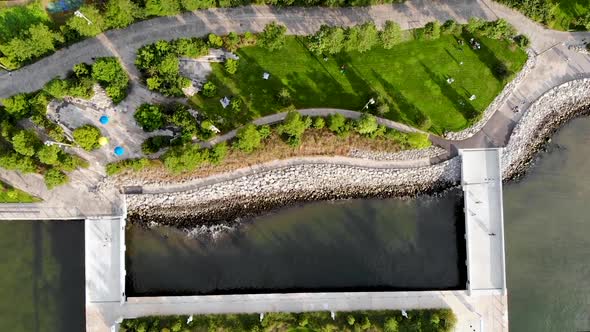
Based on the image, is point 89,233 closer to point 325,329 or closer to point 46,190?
point 46,190

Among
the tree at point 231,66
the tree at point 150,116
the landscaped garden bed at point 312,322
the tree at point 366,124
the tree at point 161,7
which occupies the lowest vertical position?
the landscaped garden bed at point 312,322

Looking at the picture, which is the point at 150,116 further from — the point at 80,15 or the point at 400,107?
the point at 400,107

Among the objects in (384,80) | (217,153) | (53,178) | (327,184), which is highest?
(384,80)

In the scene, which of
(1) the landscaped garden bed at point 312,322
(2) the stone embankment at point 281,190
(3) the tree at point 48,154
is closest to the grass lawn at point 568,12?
(2) the stone embankment at point 281,190

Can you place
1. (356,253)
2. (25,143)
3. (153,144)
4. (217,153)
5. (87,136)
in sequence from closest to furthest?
(25,143), (87,136), (217,153), (153,144), (356,253)

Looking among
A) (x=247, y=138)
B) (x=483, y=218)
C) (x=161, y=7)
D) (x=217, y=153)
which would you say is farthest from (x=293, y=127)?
(x=483, y=218)

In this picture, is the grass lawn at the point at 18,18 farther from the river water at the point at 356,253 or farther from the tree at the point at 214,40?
the river water at the point at 356,253
